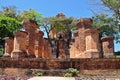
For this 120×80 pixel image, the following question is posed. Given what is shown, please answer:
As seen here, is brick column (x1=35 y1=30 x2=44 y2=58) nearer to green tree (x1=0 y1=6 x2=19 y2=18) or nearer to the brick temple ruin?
the brick temple ruin

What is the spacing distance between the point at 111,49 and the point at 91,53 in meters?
5.55

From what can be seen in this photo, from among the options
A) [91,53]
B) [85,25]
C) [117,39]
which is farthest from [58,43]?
[91,53]

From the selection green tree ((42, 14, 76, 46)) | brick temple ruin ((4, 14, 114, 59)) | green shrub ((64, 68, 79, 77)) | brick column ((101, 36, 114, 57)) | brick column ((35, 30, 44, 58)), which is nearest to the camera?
green shrub ((64, 68, 79, 77))

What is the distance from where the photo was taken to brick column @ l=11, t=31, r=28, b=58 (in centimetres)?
1568

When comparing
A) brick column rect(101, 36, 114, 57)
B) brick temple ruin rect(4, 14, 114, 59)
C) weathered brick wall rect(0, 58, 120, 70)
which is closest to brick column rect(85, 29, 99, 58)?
brick temple ruin rect(4, 14, 114, 59)

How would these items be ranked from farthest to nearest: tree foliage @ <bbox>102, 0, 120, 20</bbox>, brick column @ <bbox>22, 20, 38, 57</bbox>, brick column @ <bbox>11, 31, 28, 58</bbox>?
1. brick column @ <bbox>22, 20, 38, 57</bbox>
2. tree foliage @ <bbox>102, 0, 120, 20</bbox>
3. brick column @ <bbox>11, 31, 28, 58</bbox>

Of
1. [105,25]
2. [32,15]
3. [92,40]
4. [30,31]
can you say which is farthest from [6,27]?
[92,40]

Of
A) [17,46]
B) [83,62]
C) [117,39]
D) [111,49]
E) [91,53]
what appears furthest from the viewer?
[117,39]

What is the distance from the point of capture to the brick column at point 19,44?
15.7 meters

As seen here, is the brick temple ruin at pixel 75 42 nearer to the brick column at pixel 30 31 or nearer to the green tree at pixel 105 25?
the brick column at pixel 30 31

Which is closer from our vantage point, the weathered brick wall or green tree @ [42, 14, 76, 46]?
the weathered brick wall

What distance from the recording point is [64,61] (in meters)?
13.4

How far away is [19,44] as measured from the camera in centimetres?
1598

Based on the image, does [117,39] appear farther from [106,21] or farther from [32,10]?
[32,10]
